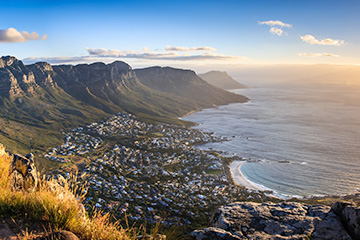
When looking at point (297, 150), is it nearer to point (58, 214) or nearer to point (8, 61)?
point (58, 214)

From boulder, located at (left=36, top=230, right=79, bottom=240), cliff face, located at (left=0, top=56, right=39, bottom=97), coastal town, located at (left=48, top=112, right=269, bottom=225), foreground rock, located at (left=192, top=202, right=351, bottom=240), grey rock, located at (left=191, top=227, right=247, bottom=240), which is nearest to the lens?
boulder, located at (left=36, top=230, right=79, bottom=240)

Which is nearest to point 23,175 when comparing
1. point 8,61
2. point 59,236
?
point 59,236

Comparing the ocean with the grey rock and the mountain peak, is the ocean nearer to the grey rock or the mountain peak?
the grey rock

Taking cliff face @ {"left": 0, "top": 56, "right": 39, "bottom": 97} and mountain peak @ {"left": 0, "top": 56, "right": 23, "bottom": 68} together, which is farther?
mountain peak @ {"left": 0, "top": 56, "right": 23, "bottom": 68}

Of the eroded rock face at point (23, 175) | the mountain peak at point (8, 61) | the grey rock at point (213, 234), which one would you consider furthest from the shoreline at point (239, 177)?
the mountain peak at point (8, 61)

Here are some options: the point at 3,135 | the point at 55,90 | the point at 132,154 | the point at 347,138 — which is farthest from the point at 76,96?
the point at 347,138

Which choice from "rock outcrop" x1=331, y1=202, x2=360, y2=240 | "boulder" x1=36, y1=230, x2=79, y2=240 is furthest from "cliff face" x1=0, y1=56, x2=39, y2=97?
"rock outcrop" x1=331, y1=202, x2=360, y2=240

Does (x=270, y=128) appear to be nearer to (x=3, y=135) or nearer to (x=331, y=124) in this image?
(x=331, y=124)

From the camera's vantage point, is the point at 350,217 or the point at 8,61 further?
the point at 8,61

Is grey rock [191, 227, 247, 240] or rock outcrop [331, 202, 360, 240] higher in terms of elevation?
rock outcrop [331, 202, 360, 240]
